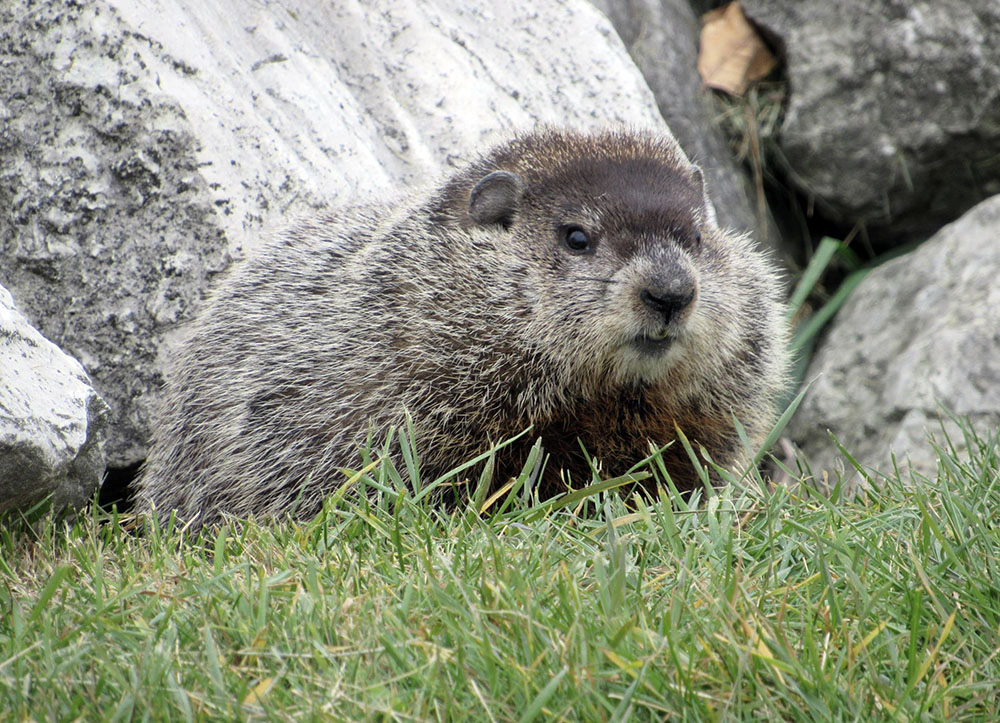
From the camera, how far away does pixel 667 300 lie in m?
3.35

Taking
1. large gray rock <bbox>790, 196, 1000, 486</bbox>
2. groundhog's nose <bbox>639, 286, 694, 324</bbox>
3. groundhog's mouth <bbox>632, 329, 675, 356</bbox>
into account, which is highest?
groundhog's nose <bbox>639, 286, 694, 324</bbox>

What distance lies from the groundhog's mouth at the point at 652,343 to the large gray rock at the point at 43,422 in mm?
1827

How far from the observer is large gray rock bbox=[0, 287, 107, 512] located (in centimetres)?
312

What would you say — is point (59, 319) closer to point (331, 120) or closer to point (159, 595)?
point (331, 120)

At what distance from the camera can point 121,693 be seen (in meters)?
2.10

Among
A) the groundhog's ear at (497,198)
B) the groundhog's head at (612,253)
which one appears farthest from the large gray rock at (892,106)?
the groundhog's ear at (497,198)

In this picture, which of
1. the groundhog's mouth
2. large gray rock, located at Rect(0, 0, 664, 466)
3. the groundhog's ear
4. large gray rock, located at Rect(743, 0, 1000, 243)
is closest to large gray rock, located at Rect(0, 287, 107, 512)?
large gray rock, located at Rect(0, 0, 664, 466)

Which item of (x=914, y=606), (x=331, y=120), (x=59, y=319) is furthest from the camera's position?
(x=331, y=120)

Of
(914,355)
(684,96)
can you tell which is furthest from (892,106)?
(914,355)

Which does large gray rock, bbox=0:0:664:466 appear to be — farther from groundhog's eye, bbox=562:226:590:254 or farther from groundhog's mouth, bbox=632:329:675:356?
groundhog's mouth, bbox=632:329:675:356

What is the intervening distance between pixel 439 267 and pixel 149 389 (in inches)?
59.1

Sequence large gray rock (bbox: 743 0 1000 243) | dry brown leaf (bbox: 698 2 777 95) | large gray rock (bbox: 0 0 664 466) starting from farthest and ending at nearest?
dry brown leaf (bbox: 698 2 777 95), large gray rock (bbox: 743 0 1000 243), large gray rock (bbox: 0 0 664 466)

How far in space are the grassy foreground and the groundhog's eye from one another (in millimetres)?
1064

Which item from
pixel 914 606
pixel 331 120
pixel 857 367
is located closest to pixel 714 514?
pixel 914 606
